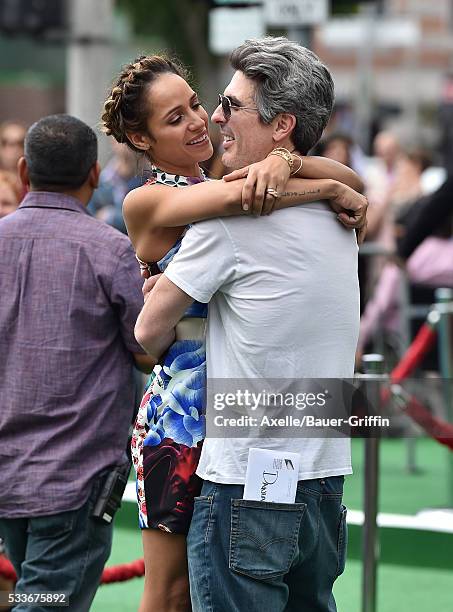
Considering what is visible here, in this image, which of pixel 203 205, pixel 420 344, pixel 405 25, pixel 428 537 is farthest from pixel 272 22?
pixel 405 25

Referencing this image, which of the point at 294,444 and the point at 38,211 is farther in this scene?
the point at 38,211

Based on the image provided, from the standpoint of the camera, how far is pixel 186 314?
348 cm

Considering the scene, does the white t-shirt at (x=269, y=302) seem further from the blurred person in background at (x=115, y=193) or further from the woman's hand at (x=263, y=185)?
the blurred person in background at (x=115, y=193)

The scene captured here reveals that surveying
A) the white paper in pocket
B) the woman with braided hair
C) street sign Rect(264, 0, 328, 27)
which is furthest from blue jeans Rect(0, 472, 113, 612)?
street sign Rect(264, 0, 328, 27)

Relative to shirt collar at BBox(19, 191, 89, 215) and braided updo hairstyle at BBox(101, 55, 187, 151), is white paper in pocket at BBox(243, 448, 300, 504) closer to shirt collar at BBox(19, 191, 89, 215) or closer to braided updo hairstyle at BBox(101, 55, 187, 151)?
braided updo hairstyle at BBox(101, 55, 187, 151)

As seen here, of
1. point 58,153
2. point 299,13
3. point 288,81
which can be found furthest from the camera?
point 299,13

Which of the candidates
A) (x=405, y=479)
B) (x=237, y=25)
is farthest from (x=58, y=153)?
(x=237, y=25)

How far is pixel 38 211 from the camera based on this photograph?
4.35 metres

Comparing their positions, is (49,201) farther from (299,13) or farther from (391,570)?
(299,13)

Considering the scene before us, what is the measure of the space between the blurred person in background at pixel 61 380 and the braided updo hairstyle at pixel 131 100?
1.94 ft

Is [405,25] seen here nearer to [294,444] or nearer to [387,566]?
[387,566]

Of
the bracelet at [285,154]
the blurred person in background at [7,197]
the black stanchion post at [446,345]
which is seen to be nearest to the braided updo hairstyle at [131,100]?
the bracelet at [285,154]

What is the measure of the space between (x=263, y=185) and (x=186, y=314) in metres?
0.43

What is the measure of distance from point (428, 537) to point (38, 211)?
10.5 feet
